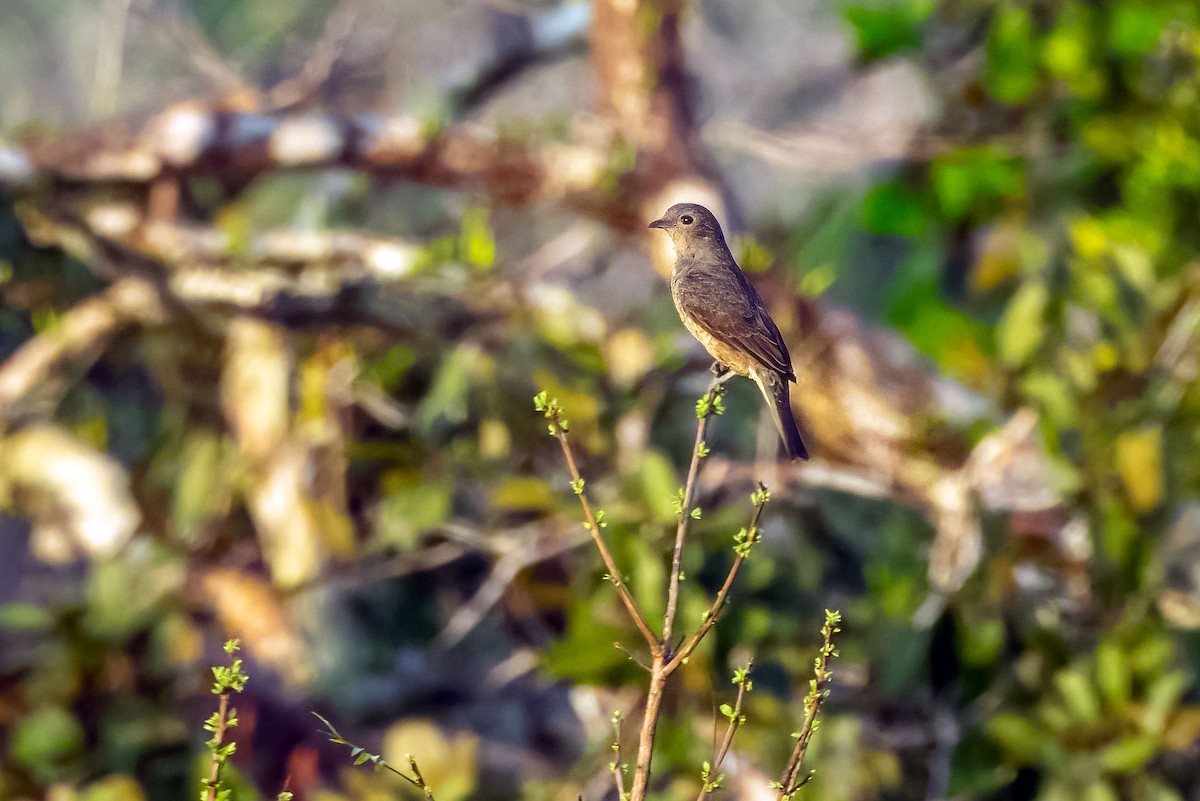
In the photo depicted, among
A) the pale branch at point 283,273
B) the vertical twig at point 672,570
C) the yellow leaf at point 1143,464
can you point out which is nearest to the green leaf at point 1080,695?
the yellow leaf at point 1143,464

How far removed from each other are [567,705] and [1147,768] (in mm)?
2246

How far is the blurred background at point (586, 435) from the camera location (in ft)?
10.7

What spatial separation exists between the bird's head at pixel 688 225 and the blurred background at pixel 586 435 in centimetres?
158

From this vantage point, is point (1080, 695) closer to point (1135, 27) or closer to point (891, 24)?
point (1135, 27)

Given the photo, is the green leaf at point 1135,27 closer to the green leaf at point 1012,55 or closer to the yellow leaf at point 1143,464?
the green leaf at point 1012,55

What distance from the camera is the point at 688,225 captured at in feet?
4.79

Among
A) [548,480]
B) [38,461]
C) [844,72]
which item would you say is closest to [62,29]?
[38,461]

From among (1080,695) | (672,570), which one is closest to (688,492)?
(672,570)

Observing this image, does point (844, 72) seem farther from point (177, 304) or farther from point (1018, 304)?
point (177, 304)

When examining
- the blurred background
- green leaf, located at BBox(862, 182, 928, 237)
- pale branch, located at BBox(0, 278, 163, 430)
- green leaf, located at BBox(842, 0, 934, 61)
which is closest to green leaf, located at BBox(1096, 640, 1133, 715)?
the blurred background

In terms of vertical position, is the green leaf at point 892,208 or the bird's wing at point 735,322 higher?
the green leaf at point 892,208

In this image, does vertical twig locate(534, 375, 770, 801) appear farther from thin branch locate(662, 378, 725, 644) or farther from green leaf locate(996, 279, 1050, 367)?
green leaf locate(996, 279, 1050, 367)

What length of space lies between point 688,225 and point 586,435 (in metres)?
2.21

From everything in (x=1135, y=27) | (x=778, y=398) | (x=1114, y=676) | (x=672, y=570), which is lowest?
(x=672, y=570)
